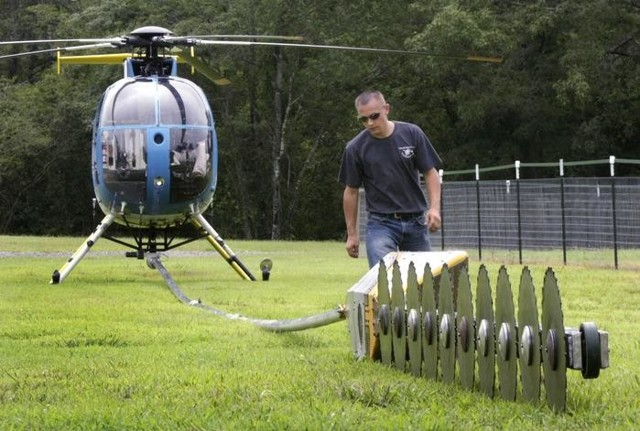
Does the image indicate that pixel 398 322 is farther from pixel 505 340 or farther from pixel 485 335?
pixel 505 340

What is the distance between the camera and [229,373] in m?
7.60

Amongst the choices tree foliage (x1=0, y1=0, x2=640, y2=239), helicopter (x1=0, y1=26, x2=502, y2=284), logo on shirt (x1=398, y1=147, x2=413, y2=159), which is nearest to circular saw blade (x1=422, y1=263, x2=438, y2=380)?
logo on shirt (x1=398, y1=147, x2=413, y2=159)

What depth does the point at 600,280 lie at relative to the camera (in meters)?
18.4

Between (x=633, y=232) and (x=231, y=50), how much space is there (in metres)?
29.1

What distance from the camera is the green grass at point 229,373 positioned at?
5.70 metres

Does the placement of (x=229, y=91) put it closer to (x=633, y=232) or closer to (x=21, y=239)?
(x=21, y=239)

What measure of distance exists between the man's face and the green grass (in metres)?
1.56

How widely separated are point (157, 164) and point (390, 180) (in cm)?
894

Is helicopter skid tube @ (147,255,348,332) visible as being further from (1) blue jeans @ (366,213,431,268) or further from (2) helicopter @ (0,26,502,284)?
(2) helicopter @ (0,26,502,284)

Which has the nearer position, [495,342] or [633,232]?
[495,342]

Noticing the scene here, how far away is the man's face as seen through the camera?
9414mm

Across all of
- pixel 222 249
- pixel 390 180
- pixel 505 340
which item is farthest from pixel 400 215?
pixel 222 249

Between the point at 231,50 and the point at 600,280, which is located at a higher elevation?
the point at 231,50

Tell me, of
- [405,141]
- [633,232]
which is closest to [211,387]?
[405,141]
